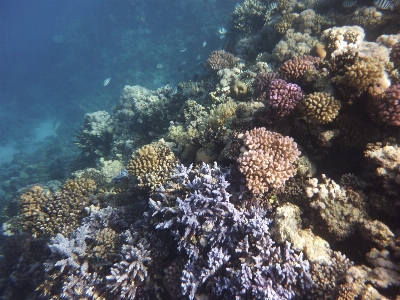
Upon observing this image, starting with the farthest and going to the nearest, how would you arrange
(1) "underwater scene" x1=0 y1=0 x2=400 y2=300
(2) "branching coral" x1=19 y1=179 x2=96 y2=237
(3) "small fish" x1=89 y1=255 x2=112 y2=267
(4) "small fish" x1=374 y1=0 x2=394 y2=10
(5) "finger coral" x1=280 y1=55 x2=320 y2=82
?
(4) "small fish" x1=374 y1=0 x2=394 y2=10
(2) "branching coral" x1=19 y1=179 x2=96 y2=237
(5) "finger coral" x1=280 y1=55 x2=320 y2=82
(3) "small fish" x1=89 y1=255 x2=112 y2=267
(1) "underwater scene" x1=0 y1=0 x2=400 y2=300

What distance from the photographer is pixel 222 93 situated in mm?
7223

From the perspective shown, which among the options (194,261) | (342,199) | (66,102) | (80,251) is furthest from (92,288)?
(66,102)

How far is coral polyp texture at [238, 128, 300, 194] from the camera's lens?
336 cm

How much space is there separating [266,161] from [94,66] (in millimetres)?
38779

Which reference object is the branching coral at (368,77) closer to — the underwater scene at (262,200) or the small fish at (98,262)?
the underwater scene at (262,200)

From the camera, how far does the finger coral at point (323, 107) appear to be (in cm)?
347

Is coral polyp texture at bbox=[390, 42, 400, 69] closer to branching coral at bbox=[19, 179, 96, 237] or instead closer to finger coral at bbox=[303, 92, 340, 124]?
finger coral at bbox=[303, 92, 340, 124]

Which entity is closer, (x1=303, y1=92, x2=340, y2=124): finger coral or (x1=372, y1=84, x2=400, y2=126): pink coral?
(x1=372, y1=84, x2=400, y2=126): pink coral

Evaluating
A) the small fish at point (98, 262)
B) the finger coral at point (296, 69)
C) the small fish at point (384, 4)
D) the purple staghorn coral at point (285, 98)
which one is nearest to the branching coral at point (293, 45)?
the small fish at point (384, 4)

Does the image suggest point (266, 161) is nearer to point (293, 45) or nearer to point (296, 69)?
point (296, 69)

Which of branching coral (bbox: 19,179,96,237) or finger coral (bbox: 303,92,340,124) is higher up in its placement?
branching coral (bbox: 19,179,96,237)

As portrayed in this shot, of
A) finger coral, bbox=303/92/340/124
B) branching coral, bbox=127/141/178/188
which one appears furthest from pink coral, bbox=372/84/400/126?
branching coral, bbox=127/141/178/188

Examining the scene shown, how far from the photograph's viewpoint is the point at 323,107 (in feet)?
11.4

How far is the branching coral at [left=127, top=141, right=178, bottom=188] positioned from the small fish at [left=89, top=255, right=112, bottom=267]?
1558 mm
